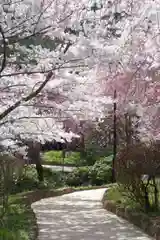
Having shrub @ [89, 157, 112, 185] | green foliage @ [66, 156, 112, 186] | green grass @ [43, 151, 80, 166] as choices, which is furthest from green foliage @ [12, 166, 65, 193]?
green grass @ [43, 151, 80, 166]

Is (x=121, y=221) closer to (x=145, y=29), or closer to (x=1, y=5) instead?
(x=145, y=29)

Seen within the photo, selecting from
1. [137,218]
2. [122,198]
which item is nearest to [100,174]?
[122,198]

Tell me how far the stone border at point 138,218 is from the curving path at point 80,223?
11cm

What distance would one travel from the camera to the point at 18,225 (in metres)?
8.63

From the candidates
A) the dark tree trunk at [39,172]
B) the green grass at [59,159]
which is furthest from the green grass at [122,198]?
the green grass at [59,159]

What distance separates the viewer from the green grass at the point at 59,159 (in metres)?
26.0

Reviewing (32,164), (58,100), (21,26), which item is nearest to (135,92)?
(58,100)

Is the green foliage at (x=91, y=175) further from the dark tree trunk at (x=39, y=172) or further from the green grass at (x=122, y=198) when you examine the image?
the green grass at (x=122, y=198)

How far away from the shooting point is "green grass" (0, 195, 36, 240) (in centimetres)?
712

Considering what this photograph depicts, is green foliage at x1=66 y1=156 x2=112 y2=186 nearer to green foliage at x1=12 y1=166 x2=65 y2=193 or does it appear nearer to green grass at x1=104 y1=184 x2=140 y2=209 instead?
green foliage at x1=12 y1=166 x2=65 y2=193

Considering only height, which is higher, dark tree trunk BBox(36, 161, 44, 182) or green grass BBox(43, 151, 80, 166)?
green grass BBox(43, 151, 80, 166)

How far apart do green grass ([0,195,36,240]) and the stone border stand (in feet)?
6.03

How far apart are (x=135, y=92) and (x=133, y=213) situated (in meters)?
2.69

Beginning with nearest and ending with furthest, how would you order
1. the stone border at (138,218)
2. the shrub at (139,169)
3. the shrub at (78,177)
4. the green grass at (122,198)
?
the stone border at (138,218)
the shrub at (139,169)
the green grass at (122,198)
the shrub at (78,177)
